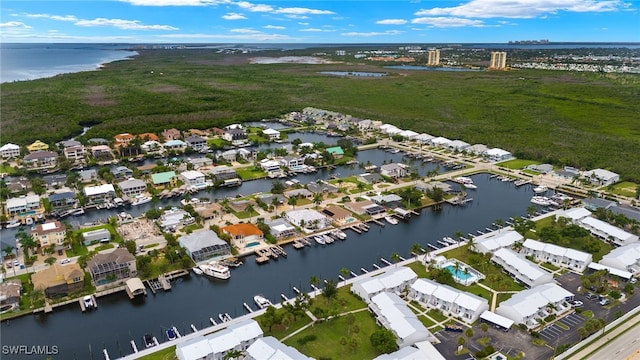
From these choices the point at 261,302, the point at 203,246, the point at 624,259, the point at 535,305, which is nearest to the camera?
the point at 535,305

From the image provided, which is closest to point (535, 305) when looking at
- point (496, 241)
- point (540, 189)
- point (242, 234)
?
point (496, 241)

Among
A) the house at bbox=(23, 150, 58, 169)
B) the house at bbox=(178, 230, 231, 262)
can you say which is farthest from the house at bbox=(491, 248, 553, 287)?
the house at bbox=(23, 150, 58, 169)

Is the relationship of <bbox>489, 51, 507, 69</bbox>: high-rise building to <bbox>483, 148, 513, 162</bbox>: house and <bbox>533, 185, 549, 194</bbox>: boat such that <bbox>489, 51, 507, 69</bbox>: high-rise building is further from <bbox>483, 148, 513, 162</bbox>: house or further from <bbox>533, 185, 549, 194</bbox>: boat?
<bbox>533, 185, 549, 194</bbox>: boat

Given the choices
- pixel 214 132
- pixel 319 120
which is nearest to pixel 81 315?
pixel 214 132

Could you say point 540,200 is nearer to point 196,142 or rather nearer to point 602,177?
point 602,177

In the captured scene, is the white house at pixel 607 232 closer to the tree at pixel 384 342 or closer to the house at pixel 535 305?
the house at pixel 535 305

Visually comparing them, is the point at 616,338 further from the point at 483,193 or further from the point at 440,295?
the point at 483,193
